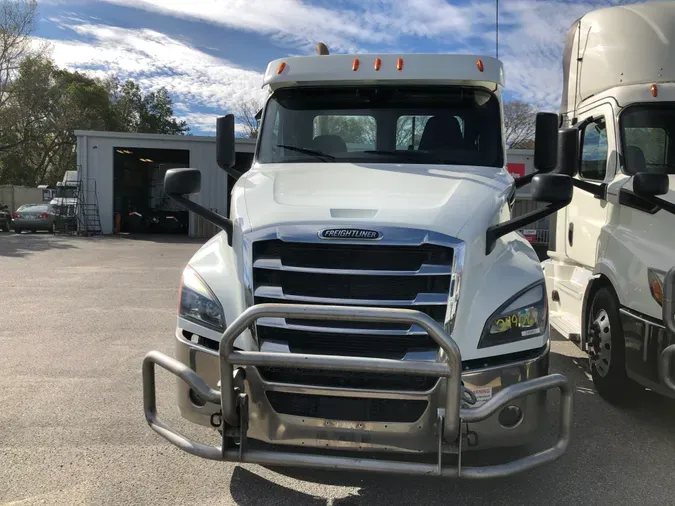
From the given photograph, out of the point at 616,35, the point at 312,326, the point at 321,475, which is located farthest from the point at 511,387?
the point at 616,35

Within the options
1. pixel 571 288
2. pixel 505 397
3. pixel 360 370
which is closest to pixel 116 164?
pixel 571 288

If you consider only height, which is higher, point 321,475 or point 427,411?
point 427,411

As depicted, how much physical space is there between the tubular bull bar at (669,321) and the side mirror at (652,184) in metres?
0.81

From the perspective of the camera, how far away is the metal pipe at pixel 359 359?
236 centimetres

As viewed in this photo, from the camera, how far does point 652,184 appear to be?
4.06 m

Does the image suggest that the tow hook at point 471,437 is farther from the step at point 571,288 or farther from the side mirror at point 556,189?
the step at point 571,288

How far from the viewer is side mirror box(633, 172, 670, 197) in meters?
4.06

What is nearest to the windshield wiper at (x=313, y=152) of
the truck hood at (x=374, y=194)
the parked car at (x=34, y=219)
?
the truck hood at (x=374, y=194)

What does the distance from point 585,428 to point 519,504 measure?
136 cm

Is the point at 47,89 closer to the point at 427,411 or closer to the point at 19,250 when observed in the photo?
the point at 19,250

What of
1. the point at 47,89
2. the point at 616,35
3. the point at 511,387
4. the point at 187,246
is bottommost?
the point at 187,246

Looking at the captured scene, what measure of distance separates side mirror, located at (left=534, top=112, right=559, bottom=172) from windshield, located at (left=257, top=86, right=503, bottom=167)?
27 centimetres

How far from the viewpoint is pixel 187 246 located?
67.7 ft

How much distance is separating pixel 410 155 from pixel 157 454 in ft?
8.90
